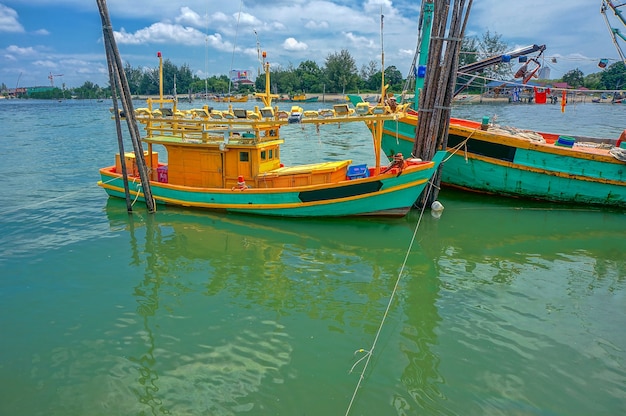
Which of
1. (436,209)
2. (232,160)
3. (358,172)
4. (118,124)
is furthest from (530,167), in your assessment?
(118,124)

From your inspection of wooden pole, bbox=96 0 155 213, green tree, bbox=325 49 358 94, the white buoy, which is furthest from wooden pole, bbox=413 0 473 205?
green tree, bbox=325 49 358 94

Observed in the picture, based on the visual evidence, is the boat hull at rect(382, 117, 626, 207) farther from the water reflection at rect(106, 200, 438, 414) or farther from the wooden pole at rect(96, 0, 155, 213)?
the wooden pole at rect(96, 0, 155, 213)

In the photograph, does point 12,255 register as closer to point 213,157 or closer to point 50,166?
point 213,157

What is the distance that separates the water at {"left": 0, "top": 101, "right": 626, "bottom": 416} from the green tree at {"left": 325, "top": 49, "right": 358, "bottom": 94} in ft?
321

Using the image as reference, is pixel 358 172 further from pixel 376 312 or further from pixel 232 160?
pixel 376 312

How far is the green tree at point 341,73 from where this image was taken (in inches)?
4222

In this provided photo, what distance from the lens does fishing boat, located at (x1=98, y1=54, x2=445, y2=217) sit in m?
11.8

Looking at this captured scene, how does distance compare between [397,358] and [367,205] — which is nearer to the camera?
[397,358]

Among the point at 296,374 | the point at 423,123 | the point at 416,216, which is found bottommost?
the point at 296,374

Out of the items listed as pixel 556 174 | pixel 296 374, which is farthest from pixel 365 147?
pixel 296 374

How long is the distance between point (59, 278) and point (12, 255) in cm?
230

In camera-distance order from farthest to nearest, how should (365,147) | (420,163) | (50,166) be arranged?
(365,147) → (50,166) → (420,163)

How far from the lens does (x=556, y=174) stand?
13.6 metres

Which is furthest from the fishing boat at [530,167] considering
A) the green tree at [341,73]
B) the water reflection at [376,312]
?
the green tree at [341,73]
